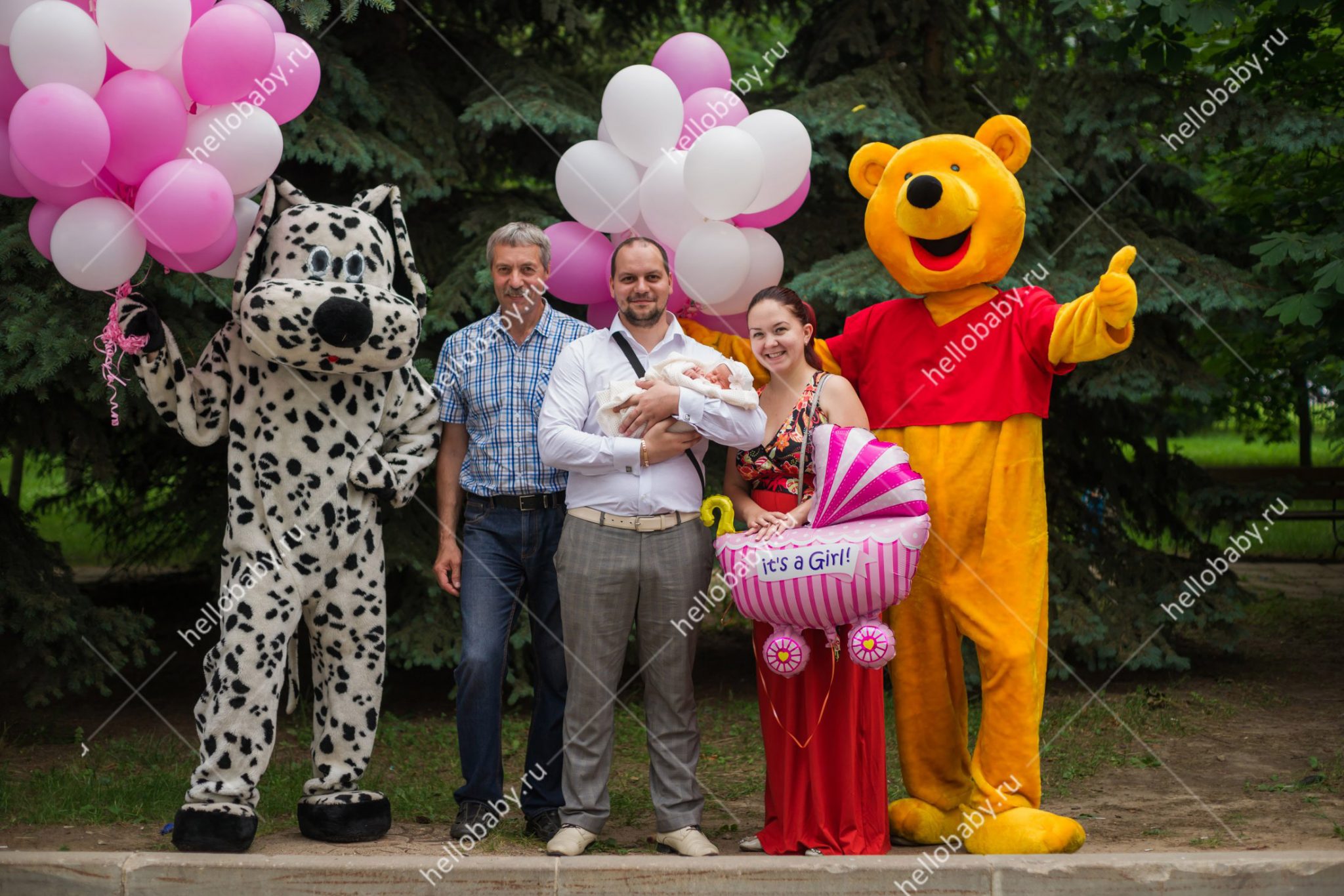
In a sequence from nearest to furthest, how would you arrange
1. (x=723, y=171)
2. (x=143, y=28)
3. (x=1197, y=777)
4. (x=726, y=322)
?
(x=143, y=28), (x=723, y=171), (x=726, y=322), (x=1197, y=777)

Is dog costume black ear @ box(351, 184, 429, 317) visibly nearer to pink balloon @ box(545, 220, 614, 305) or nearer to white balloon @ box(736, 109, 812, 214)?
pink balloon @ box(545, 220, 614, 305)

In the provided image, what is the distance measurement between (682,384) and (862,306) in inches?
108

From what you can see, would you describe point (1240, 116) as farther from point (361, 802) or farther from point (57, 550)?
point (57, 550)

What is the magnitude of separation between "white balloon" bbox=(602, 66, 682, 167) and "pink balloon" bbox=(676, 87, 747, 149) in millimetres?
178

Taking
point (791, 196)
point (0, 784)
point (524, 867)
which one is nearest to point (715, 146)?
point (791, 196)

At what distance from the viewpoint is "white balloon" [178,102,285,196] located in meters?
4.34

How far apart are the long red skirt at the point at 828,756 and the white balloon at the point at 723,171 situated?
1.13m

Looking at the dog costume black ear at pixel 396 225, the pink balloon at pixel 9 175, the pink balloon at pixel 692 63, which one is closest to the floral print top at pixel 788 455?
the dog costume black ear at pixel 396 225

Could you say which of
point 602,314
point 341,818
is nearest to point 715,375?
point 602,314

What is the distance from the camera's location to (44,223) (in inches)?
173

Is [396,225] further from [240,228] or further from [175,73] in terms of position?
[175,73]

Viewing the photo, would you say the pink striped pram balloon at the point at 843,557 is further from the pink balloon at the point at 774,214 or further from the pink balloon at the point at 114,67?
the pink balloon at the point at 114,67

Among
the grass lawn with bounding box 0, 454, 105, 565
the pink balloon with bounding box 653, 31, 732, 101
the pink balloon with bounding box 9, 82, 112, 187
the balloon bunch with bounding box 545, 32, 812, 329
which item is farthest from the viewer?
the grass lawn with bounding box 0, 454, 105, 565

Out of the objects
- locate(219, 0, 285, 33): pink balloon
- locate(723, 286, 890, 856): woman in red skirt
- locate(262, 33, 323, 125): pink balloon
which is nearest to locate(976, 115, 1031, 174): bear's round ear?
locate(723, 286, 890, 856): woman in red skirt
